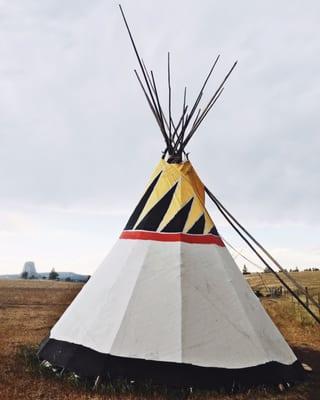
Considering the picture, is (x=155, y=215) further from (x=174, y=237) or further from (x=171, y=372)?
(x=171, y=372)

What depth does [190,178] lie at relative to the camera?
7914 millimetres

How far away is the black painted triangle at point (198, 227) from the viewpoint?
7.13 m

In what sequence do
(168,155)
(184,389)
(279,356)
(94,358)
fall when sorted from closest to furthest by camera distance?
1. (184,389)
2. (94,358)
3. (279,356)
4. (168,155)

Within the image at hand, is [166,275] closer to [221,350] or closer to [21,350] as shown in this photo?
[221,350]

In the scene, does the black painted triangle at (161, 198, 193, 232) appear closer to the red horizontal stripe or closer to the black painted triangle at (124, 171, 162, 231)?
the red horizontal stripe

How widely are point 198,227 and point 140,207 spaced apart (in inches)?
47.5

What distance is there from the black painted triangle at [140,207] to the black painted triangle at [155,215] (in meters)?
0.29

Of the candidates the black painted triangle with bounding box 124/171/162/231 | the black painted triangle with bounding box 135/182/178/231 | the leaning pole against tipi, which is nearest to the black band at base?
the leaning pole against tipi

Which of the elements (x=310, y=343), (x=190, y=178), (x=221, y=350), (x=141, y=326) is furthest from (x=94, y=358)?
(x=310, y=343)

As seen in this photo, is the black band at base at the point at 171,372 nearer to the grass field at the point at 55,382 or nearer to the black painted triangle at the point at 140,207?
the grass field at the point at 55,382

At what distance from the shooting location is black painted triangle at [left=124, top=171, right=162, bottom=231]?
761cm

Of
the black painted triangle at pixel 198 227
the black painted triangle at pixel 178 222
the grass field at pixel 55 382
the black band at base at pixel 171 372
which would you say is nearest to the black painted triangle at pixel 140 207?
→ the black painted triangle at pixel 178 222

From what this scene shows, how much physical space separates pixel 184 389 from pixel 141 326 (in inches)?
41.3

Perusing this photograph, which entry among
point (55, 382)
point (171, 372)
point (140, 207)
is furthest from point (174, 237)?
point (55, 382)
